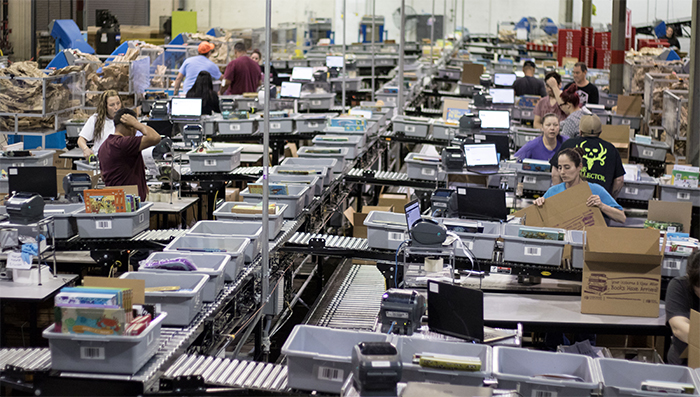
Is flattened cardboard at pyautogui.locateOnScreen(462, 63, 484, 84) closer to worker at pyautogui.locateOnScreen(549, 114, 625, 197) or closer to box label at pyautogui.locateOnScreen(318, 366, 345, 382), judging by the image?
worker at pyautogui.locateOnScreen(549, 114, 625, 197)

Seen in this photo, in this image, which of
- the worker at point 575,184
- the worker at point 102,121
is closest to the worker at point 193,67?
the worker at point 102,121

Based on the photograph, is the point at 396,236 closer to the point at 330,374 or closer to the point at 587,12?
the point at 330,374

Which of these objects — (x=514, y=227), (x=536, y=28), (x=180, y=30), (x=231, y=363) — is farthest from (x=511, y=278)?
(x=536, y=28)

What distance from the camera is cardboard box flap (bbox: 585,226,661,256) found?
4.04m

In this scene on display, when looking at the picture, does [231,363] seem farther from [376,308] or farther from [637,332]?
[637,332]

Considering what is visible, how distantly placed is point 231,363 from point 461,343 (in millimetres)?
971

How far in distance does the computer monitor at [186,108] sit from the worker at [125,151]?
300 centimetres

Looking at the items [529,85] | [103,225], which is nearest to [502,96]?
[529,85]

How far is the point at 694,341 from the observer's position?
3.42m

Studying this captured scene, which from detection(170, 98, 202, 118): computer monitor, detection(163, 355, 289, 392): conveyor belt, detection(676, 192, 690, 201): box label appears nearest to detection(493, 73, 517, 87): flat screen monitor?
detection(170, 98, 202, 118): computer monitor

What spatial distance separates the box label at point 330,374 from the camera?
121 inches

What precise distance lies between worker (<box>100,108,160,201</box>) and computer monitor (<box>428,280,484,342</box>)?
105 inches

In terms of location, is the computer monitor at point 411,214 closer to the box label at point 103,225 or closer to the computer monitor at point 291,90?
the box label at point 103,225

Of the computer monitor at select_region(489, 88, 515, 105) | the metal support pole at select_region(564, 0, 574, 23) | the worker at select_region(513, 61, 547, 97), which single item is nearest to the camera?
the computer monitor at select_region(489, 88, 515, 105)
